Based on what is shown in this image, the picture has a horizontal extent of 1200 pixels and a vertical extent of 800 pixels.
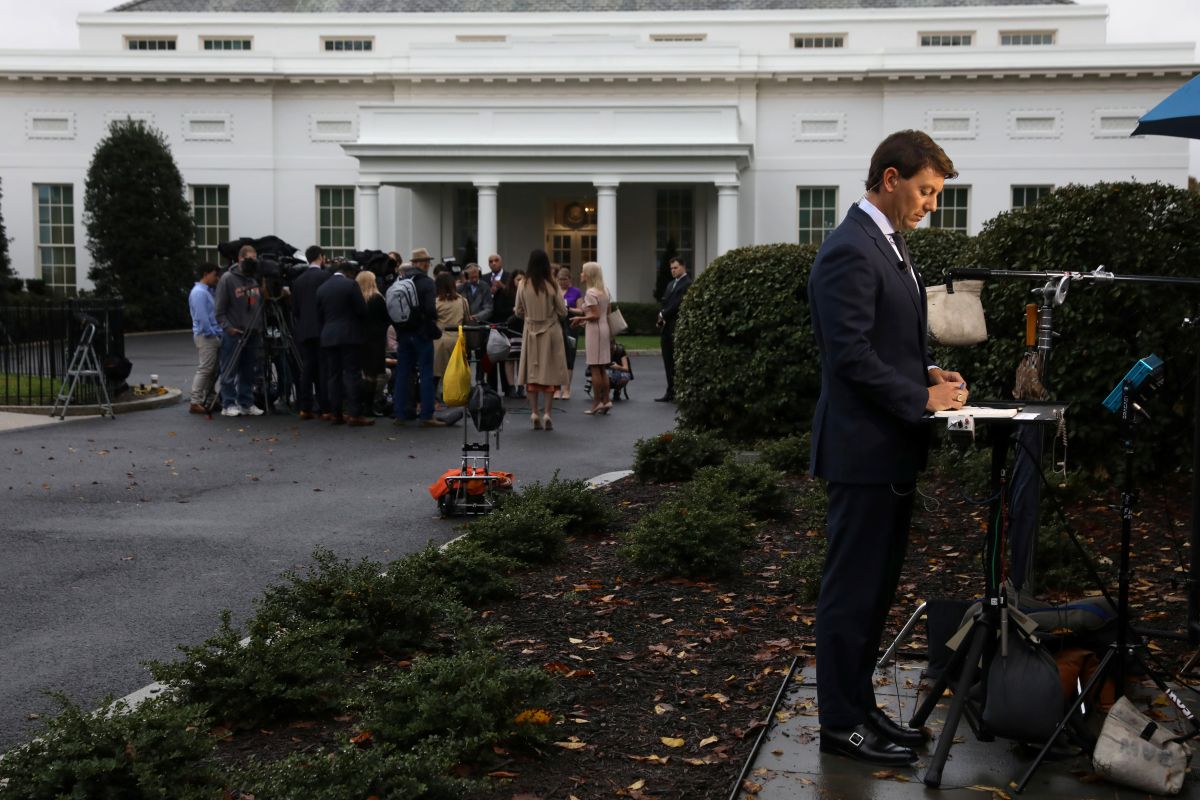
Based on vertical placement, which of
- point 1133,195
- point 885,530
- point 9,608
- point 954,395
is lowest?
point 9,608

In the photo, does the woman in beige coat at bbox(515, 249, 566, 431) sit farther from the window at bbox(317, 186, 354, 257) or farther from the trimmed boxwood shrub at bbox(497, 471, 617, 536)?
the window at bbox(317, 186, 354, 257)

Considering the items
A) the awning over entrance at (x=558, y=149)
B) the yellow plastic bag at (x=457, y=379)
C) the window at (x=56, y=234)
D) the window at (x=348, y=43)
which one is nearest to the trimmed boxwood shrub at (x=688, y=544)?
the yellow plastic bag at (x=457, y=379)

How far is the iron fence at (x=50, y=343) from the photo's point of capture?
1738 centimetres

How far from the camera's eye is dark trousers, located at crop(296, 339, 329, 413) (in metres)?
16.5

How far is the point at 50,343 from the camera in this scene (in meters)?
19.1

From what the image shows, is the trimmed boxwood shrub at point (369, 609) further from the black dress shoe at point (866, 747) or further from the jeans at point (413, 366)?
the jeans at point (413, 366)

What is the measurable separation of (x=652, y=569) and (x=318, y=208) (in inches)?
1458

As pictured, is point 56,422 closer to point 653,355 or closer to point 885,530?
point 885,530

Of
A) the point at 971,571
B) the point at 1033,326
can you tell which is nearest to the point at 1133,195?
the point at 971,571

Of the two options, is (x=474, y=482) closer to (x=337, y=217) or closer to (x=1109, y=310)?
(x=1109, y=310)

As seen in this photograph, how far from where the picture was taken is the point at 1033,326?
4871 mm

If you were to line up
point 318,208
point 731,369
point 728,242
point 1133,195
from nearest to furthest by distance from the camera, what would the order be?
point 1133,195
point 731,369
point 728,242
point 318,208

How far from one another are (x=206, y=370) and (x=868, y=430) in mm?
14280

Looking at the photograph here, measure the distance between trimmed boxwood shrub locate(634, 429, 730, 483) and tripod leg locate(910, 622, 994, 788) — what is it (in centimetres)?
623
